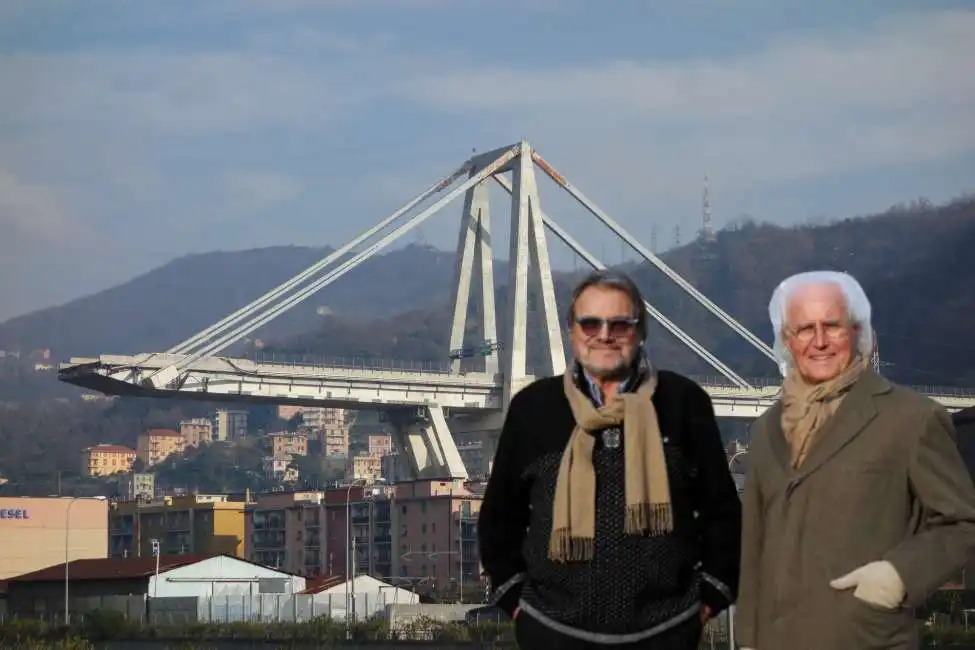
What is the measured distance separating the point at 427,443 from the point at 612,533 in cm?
8045

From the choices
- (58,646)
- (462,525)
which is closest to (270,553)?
(462,525)

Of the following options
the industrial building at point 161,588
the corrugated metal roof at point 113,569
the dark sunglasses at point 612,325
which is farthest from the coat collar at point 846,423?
the corrugated metal roof at point 113,569

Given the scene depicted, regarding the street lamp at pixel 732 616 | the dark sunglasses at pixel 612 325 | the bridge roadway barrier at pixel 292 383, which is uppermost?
the bridge roadway barrier at pixel 292 383

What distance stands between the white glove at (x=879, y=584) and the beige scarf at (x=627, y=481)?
45 cm

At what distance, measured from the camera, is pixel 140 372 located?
7444 cm

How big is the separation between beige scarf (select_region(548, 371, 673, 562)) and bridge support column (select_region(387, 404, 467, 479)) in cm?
7744

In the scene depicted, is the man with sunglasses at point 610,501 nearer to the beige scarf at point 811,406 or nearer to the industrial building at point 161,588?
the beige scarf at point 811,406

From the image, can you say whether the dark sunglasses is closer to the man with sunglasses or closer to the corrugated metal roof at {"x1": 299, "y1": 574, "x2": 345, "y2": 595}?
the man with sunglasses

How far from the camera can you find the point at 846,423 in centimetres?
423

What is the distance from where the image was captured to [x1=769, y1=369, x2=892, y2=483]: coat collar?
13.8 ft

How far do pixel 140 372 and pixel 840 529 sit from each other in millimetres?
71758

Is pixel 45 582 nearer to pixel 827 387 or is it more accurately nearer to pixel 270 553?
pixel 270 553

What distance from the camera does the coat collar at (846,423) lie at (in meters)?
4.21

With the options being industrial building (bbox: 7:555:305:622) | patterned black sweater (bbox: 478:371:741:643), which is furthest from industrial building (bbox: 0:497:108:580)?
patterned black sweater (bbox: 478:371:741:643)
